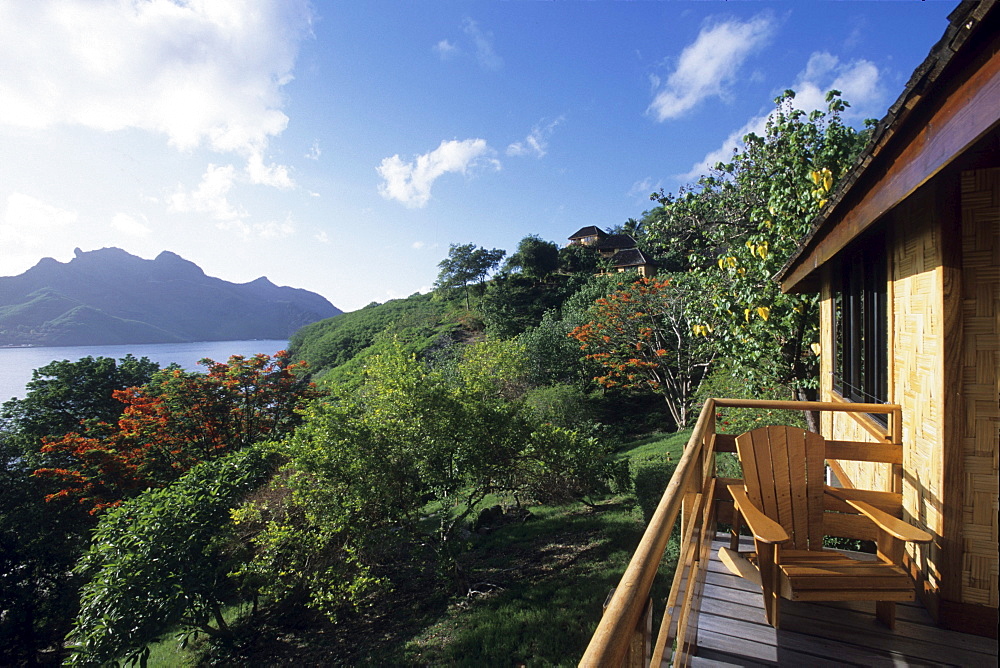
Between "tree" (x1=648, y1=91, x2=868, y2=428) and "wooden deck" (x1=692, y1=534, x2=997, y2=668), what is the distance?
5.62 m

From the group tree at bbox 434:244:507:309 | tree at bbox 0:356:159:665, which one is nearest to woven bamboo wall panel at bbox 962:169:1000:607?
tree at bbox 0:356:159:665

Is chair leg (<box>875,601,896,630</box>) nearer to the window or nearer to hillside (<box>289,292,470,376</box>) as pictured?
the window

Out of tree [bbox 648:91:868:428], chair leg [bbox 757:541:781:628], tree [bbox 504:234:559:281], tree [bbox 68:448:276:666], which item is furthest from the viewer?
tree [bbox 504:234:559:281]

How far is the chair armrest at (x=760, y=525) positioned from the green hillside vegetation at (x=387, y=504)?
16.9 ft

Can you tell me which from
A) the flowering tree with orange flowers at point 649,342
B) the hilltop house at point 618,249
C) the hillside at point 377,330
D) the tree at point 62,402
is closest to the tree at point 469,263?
the hillside at point 377,330

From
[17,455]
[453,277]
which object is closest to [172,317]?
[453,277]

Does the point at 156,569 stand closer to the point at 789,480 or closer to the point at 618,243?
the point at 789,480

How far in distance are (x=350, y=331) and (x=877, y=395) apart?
5502 cm

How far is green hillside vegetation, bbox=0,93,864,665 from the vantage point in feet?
24.1

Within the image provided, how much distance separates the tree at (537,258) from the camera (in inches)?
1762

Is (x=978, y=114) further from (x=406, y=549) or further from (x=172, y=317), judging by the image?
(x=172, y=317)

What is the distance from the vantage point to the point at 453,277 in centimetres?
5178

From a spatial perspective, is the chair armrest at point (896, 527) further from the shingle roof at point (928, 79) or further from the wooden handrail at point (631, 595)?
the shingle roof at point (928, 79)

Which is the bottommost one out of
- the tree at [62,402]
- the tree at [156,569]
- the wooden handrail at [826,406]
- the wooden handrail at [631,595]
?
the tree at [156,569]
